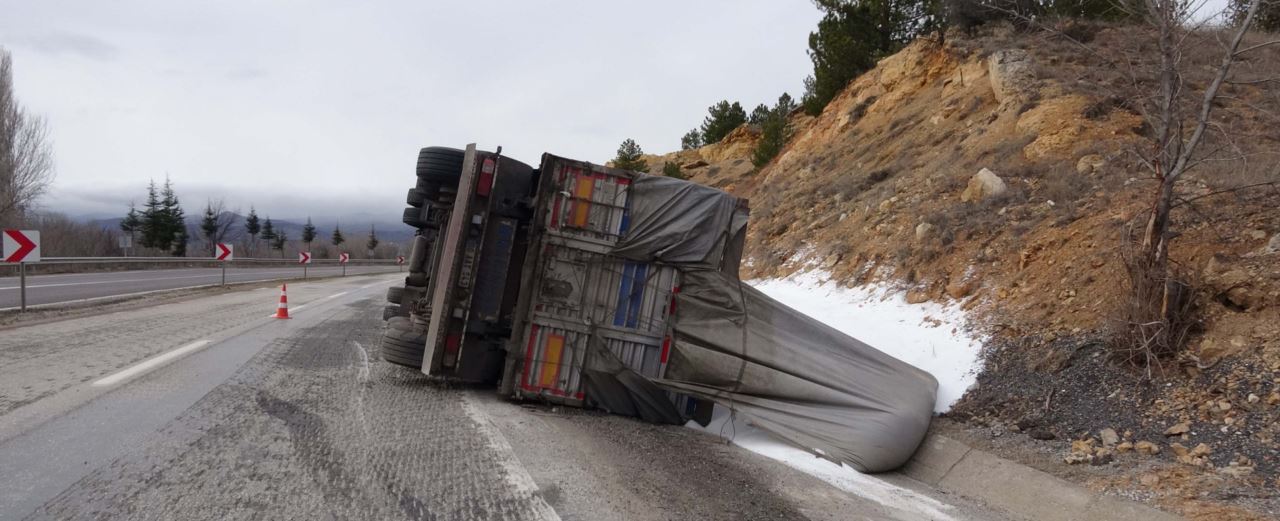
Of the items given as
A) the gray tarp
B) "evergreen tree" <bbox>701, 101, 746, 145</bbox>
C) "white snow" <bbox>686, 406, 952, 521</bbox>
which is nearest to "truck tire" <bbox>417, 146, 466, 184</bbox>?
the gray tarp

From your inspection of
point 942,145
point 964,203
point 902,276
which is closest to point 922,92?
point 942,145

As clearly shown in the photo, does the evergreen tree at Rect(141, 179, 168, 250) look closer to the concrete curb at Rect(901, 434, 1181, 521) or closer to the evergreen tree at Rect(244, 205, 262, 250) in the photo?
the evergreen tree at Rect(244, 205, 262, 250)

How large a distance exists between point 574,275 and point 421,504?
277 centimetres

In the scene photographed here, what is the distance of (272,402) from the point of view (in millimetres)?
5555

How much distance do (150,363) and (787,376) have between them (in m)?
6.10

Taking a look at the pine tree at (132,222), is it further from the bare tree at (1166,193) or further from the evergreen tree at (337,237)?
the bare tree at (1166,193)

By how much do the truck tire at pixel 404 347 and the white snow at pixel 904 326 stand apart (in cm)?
487

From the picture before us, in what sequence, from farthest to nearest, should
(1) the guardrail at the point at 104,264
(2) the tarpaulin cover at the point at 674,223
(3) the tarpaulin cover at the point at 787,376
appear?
(1) the guardrail at the point at 104,264, (2) the tarpaulin cover at the point at 674,223, (3) the tarpaulin cover at the point at 787,376

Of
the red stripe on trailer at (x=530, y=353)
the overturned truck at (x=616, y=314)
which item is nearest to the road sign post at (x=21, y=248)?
the overturned truck at (x=616, y=314)

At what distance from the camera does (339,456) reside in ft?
14.2

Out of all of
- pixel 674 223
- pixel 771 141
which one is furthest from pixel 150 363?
pixel 771 141

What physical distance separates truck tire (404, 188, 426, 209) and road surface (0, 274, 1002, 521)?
6.76 ft

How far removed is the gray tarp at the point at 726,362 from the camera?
600 cm

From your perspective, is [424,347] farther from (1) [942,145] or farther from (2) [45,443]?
(1) [942,145]
